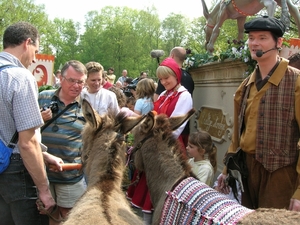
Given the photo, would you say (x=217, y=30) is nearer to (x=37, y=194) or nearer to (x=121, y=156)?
(x=121, y=156)

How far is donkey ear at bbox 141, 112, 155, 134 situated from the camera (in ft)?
10.4

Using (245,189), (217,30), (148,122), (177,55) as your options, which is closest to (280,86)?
(245,189)

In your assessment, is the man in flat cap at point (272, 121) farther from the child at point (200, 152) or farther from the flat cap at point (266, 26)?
the child at point (200, 152)

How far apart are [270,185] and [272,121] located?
0.53 meters

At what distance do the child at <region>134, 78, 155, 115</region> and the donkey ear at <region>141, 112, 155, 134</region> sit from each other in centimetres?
295

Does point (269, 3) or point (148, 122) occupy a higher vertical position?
point (269, 3)

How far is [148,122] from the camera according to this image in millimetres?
3191

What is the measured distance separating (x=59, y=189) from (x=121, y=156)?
1.04 m

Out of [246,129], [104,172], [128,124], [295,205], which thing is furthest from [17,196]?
[295,205]

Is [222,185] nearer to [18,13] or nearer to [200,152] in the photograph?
[200,152]

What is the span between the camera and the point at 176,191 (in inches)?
98.5

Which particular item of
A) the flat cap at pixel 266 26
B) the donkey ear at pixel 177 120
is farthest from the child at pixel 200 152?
the flat cap at pixel 266 26

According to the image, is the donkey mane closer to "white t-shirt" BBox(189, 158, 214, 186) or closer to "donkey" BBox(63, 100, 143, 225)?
"donkey" BBox(63, 100, 143, 225)

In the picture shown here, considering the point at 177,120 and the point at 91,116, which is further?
the point at 177,120
